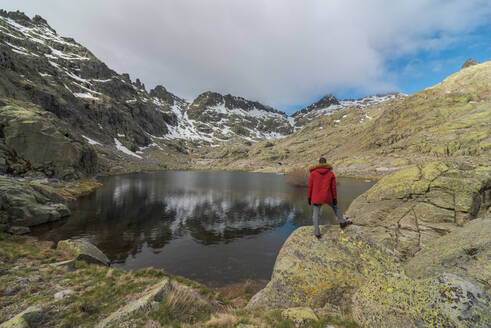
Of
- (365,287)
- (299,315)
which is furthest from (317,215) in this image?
(299,315)

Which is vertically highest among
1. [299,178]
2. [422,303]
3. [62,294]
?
[422,303]

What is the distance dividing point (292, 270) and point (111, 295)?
1029 cm

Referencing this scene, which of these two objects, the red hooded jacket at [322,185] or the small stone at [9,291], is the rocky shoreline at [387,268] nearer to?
the small stone at [9,291]

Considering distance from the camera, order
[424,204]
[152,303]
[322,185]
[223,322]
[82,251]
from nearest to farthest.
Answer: [223,322] < [152,303] < [322,185] < [424,204] < [82,251]

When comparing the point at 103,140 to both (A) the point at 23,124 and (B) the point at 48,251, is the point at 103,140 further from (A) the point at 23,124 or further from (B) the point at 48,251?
(B) the point at 48,251

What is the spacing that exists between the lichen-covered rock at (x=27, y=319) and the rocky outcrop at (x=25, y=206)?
27652 mm

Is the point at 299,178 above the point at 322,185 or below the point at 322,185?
below

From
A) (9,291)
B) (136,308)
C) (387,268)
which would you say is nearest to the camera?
(136,308)

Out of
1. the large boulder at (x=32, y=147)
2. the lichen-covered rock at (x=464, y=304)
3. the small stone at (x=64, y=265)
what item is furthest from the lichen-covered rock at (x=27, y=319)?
the large boulder at (x=32, y=147)

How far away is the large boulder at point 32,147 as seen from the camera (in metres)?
54.1

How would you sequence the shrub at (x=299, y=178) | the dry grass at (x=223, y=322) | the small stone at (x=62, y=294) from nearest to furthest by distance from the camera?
the dry grass at (x=223, y=322)
the small stone at (x=62, y=294)
the shrub at (x=299, y=178)

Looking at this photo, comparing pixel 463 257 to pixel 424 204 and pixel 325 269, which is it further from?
pixel 424 204

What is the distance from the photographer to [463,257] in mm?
8234

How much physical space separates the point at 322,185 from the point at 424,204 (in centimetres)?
1150
